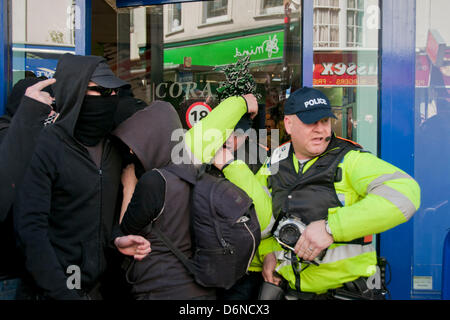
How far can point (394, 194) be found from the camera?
1.91m

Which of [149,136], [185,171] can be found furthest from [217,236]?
[149,136]

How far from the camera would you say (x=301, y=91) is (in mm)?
2361

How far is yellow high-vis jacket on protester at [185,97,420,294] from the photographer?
6.29 ft

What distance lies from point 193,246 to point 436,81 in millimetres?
2538

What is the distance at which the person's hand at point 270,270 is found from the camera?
7.47ft

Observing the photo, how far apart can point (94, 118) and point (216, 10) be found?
2763mm

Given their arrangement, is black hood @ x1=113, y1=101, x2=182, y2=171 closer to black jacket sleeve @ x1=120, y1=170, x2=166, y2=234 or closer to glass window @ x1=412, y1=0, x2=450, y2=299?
black jacket sleeve @ x1=120, y1=170, x2=166, y2=234

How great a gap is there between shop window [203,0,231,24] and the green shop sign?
9.9 inches

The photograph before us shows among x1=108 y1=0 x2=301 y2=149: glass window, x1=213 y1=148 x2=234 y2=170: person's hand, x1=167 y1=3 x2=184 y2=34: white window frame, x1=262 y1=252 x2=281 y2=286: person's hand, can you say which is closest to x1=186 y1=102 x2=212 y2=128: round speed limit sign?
x1=108 y1=0 x2=301 y2=149: glass window

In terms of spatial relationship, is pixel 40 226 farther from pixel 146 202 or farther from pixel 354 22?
pixel 354 22

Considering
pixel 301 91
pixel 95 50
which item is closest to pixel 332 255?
pixel 301 91

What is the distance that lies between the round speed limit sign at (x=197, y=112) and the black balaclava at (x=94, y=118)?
1465mm

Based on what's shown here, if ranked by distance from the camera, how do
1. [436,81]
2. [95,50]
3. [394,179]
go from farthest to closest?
[95,50], [436,81], [394,179]
